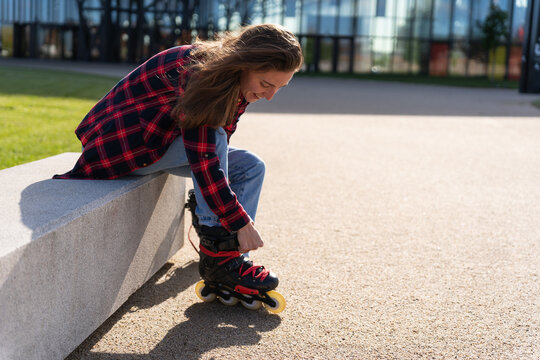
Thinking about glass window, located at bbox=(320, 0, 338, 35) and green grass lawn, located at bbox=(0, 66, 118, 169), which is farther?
glass window, located at bbox=(320, 0, 338, 35)

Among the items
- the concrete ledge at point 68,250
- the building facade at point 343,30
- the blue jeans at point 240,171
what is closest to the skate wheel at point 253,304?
the blue jeans at point 240,171

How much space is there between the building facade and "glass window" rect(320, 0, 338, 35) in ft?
0.20

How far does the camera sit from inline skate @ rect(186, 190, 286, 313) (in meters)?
2.81

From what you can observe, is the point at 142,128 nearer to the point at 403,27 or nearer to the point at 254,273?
the point at 254,273

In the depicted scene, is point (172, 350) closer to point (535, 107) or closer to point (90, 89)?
point (90, 89)

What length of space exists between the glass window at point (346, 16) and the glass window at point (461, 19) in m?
6.31

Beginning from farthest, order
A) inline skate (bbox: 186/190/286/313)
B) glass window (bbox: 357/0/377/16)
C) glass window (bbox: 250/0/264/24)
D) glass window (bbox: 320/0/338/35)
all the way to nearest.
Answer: glass window (bbox: 250/0/264/24)
glass window (bbox: 320/0/338/35)
glass window (bbox: 357/0/377/16)
inline skate (bbox: 186/190/286/313)

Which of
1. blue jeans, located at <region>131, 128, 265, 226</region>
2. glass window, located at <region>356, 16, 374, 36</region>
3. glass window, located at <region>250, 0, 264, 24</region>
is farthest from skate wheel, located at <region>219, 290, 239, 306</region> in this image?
glass window, located at <region>356, 16, 374, 36</region>

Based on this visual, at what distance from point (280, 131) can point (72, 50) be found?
34.8 m

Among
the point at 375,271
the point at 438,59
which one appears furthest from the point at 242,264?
the point at 438,59

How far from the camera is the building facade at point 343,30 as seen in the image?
38.1 metres

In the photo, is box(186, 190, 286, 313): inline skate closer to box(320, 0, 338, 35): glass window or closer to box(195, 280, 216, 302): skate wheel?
box(195, 280, 216, 302): skate wheel

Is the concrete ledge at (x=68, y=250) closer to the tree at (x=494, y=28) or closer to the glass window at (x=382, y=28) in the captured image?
the tree at (x=494, y=28)

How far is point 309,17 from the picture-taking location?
128ft
